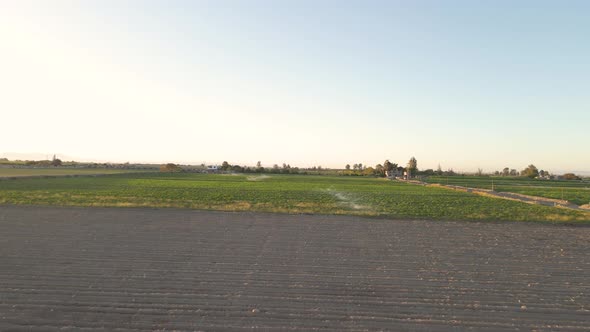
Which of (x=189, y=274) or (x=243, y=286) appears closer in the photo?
(x=243, y=286)

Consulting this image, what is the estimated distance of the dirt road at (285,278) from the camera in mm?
5891

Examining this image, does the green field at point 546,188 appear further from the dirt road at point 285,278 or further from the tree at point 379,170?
the tree at point 379,170

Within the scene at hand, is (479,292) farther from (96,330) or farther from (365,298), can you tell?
(96,330)

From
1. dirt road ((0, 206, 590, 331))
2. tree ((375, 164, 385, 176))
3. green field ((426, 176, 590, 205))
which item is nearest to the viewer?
dirt road ((0, 206, 590, 331))

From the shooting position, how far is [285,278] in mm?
7996

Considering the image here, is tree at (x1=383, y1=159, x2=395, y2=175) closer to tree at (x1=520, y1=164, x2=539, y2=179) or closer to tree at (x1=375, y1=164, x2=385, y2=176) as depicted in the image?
tree at (x1=375, y1=164, x2=385, y2=176)

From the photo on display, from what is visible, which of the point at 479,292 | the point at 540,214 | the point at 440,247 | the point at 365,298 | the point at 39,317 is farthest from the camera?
the point at 540,214

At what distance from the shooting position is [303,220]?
16719mm

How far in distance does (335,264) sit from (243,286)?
9.45 feet

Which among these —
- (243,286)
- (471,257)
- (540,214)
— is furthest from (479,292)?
(540,214)

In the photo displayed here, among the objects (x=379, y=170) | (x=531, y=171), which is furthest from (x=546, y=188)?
(x=531, y=171)

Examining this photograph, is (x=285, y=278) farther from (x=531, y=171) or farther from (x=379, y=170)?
(x=531, y=171)

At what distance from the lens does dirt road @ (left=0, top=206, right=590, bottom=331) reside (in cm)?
589

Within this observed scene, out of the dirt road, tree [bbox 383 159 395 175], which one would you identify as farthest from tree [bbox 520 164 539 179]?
the dirt road
